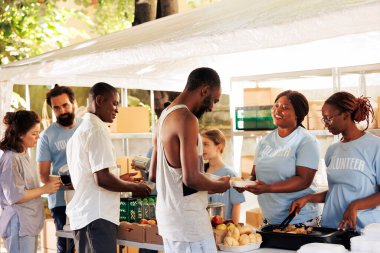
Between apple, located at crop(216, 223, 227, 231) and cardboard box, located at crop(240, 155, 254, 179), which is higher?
cardboard box, located at crop(240, 155, 254, 179)

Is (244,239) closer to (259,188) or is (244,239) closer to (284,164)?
(259,188)

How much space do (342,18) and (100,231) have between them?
6.29ft

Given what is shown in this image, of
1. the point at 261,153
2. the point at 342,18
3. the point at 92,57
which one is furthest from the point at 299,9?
the point at 92,57

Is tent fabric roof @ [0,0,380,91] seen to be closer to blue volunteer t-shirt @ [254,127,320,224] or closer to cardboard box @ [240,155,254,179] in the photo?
blue volunteer t-shirt @ [254,127,320,224]

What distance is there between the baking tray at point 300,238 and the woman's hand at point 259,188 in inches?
8.3

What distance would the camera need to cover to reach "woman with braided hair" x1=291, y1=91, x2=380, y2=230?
3.46 metres

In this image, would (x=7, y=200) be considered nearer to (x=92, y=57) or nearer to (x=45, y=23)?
(x=92, y=57)

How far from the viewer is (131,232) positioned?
4.08m

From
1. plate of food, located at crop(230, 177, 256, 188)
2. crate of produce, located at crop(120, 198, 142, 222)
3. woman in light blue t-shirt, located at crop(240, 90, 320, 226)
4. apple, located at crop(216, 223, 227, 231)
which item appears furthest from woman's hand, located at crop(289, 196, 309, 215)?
A: crate of produce, located at crop(120, 198, 142, 222)

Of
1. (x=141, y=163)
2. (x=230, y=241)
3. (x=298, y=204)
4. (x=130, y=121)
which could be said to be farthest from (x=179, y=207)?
(x=130, y=121)

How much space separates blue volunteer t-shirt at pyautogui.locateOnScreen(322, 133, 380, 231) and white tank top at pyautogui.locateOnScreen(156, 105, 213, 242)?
2.68ft

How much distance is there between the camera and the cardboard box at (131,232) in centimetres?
403

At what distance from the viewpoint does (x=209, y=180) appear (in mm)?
3225

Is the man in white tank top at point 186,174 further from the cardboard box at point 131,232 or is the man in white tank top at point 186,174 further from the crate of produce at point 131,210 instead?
the crate of produce at point 131,210
